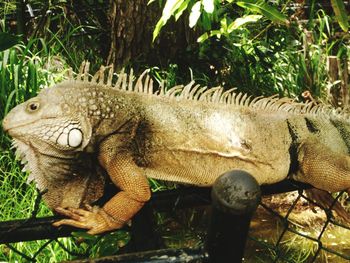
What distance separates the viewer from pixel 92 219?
1.51 meters

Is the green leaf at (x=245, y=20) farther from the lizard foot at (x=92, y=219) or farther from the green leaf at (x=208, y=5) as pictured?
the lizard foot at (x=92, y=219)

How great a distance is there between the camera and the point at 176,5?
1.94 metres

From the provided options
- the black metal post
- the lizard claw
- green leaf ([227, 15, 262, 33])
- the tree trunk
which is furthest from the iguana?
the tree trunk

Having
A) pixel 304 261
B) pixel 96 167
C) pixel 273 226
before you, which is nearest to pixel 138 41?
pixel 273 226

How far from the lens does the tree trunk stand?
379 cm

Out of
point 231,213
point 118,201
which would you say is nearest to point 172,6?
point 118,201

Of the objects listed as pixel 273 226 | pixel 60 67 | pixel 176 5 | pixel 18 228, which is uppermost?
pixel 176 5

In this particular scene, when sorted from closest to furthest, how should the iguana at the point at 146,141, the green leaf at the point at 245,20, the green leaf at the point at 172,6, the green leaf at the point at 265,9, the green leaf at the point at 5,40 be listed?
the green leaf at the point at 5,40
the iguana at the point at 146,141
the green leaf at the point at 172,6
the green leaf at the point at 265,9
the green leaf at the point at 245,20

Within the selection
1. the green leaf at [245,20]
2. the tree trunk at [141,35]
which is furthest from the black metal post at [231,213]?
the tree trunk at [141,35]

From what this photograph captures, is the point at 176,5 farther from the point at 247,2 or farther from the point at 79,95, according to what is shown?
the point at 79,95

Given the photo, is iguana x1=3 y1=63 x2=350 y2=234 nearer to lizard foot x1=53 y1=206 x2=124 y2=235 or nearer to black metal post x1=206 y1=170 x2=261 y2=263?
lizard foot x1=53 y1=206 x2=124 y2=235

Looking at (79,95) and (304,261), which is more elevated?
(79,95)

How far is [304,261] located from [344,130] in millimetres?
1660

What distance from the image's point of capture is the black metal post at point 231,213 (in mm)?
727
